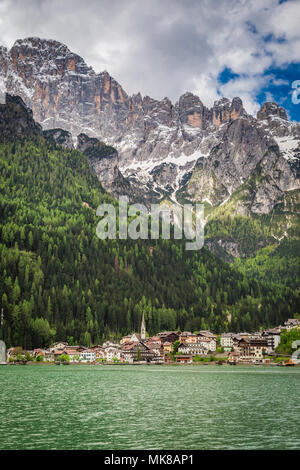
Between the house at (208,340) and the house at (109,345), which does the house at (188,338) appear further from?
the house at (109,345)

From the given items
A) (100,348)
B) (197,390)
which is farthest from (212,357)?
(197,390)

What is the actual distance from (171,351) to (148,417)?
138 metres

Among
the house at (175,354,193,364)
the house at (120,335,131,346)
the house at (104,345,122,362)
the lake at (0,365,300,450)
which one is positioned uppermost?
the house at (120,335,131,346)

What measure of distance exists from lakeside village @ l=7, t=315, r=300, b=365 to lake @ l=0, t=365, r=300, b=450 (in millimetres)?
90795

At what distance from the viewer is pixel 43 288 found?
194 metres

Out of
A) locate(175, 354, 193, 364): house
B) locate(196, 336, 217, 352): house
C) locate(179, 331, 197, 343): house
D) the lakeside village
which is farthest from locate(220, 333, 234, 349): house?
locate(175, 354, 193, 364): house

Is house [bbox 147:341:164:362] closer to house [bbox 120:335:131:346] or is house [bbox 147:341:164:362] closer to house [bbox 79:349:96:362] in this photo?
house [bbox 120:335:131:346]

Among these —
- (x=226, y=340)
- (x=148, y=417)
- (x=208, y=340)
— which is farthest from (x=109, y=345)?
(x=148, y=417)

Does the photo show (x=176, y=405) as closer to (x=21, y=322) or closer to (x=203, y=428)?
(x=203, y=428)

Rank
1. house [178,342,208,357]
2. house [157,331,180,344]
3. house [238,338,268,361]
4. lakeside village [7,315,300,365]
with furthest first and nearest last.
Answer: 1. house [157,331,180,344]
2. house [178,342,208,357]
3. house [238,338,268,361]
4. lakeside village [7,315,300,365]

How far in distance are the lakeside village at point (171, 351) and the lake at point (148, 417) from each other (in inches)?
3575

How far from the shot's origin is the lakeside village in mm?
170125

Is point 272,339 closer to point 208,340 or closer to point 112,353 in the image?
point 208,340

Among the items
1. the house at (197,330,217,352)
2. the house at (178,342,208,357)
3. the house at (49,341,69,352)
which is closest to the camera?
the house at (49,341,69,352)
